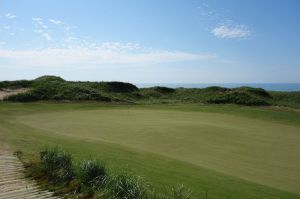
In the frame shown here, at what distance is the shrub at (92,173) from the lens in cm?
840

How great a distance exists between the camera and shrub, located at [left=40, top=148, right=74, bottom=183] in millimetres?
8859

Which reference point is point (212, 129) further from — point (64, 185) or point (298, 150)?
point (64, 185)

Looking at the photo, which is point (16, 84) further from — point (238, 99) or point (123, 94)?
point (238, 99)

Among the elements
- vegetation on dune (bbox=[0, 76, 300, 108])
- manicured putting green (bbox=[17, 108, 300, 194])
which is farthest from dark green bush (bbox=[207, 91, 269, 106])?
manicured putting green (bbox=[17, 108, 300, 194])

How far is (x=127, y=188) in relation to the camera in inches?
296

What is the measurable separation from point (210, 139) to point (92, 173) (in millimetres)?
8748

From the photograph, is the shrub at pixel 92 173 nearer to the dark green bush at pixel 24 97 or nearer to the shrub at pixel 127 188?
the shrub at pixel 127 188

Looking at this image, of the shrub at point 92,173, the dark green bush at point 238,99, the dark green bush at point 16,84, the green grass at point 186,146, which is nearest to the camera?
the shrub at point 92,173

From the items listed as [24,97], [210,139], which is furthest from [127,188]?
[24,97]

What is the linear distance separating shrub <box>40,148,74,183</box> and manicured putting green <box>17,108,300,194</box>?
4.68 metres

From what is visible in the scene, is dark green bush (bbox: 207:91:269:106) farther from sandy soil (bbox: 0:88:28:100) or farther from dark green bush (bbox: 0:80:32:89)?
dark green bush (bbox: 0:80:32:89)

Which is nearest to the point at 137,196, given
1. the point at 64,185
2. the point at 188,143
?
the point at 64,185

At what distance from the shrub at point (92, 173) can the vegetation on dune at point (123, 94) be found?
25.2 m

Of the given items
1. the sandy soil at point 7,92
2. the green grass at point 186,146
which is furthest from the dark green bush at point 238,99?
the sandy soil at point 7,92
